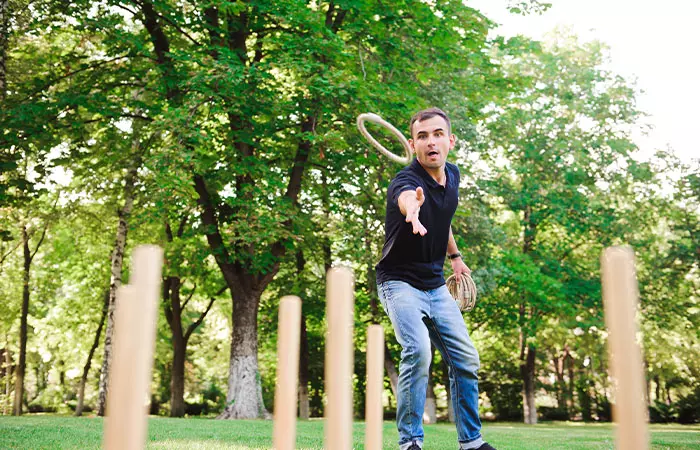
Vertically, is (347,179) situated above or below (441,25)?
below

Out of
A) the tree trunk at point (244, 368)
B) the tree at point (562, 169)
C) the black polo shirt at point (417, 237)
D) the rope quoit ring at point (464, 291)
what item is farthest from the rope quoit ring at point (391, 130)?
the tree at point (562, 169)

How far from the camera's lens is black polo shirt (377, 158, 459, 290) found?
5.04 meters

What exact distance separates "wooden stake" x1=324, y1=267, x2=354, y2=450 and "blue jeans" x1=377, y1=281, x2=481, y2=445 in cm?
277

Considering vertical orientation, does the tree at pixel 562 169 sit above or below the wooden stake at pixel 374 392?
above

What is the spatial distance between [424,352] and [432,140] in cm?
163

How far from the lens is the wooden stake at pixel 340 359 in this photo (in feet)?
6.43

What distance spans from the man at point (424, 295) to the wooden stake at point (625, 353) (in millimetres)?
3134

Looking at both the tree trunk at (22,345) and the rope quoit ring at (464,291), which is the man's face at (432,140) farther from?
the tree trunk at (22,345)

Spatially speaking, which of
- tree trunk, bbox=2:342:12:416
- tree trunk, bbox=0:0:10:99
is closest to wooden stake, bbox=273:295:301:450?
tree trunk, bbox=0:0:10:99

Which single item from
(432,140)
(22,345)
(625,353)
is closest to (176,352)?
(22,345)

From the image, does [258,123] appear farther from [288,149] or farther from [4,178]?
[4,178]

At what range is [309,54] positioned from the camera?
1394cm

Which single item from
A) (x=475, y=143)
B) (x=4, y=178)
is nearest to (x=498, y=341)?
(x=475, y=143)

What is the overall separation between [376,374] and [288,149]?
16165mm
